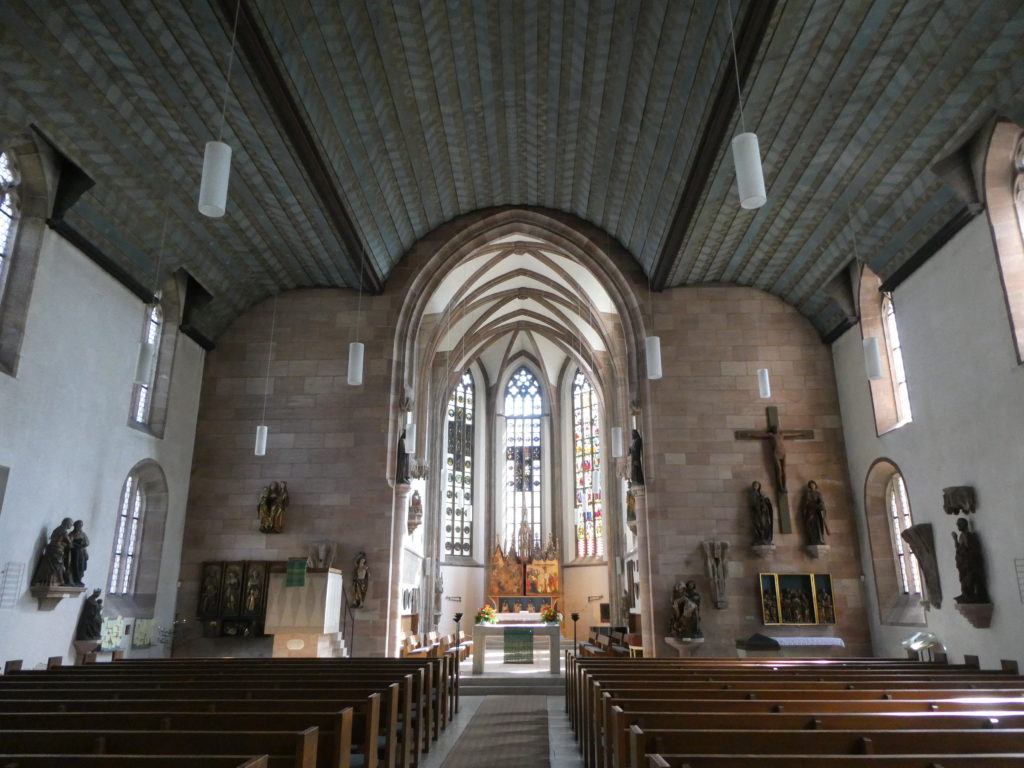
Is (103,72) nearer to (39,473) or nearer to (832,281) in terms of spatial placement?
(39,473)

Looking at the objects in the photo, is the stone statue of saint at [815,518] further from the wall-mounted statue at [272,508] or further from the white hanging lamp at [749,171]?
the wall-mounted statue at [272,508]

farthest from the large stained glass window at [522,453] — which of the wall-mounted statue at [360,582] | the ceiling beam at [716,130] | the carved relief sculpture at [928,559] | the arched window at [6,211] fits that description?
the arched window at [6,211]

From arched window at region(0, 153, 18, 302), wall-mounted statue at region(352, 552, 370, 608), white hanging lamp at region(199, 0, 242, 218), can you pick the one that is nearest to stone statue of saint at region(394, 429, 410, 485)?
wall-mounted statue at region(352, 552, 370, 608)

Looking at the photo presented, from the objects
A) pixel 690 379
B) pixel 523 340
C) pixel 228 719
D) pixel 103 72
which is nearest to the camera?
pixel 228 719

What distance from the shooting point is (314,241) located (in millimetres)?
14406

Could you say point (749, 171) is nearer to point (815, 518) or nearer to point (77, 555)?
point (815, 518)

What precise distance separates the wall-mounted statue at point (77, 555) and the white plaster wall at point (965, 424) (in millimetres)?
12654

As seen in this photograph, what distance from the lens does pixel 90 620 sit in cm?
1136

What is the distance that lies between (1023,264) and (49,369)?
13.2 m

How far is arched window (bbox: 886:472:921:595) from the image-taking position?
13391mm

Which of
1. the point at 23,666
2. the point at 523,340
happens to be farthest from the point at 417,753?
the point at 523,340

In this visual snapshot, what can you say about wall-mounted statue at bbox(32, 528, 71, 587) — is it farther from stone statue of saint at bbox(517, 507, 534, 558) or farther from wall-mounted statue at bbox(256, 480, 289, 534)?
stone statue of saint at bbox(517, 507, 534, 558)

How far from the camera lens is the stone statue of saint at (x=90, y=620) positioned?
37.1 feet

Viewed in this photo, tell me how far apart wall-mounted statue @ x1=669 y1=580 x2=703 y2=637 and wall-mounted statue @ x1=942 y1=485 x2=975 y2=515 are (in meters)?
4.71
